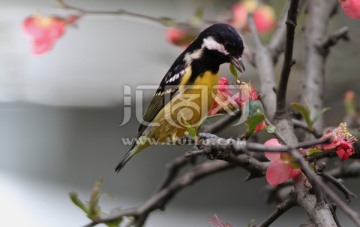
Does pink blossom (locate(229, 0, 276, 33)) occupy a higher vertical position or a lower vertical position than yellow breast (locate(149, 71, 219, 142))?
higher

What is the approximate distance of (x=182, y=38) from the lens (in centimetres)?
170

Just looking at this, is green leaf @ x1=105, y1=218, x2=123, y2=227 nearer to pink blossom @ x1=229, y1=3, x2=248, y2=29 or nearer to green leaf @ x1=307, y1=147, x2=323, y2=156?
green leaf @ x1=307, y1=147, x2=323, y2=156

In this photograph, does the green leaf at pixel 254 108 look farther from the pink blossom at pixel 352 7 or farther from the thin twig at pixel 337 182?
the pink blossom at pixel 352 7

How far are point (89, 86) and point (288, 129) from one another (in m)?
2.44

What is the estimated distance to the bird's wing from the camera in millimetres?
1386

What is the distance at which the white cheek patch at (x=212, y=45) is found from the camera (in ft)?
4.29

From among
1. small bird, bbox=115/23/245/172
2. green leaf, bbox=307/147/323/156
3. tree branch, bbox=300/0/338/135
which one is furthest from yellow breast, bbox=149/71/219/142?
green leaf, bbox=307/147/323/156

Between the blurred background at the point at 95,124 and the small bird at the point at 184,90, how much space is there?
0.61 m

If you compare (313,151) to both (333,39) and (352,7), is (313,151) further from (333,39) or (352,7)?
(333,39)

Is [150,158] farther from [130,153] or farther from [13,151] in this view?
[130,153]

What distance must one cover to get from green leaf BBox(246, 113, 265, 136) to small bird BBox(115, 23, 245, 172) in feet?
1.40

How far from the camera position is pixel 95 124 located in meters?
3.16

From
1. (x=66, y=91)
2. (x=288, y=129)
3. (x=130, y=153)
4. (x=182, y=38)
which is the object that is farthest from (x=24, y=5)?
(x=288, y=129)

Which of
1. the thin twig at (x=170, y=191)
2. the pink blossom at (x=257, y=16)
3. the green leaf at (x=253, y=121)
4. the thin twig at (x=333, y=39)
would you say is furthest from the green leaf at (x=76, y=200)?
the pink blossom at (x=257, y=16)
